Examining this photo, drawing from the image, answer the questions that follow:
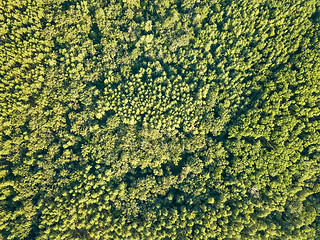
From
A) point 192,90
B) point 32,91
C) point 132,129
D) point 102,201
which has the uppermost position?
point 192,90

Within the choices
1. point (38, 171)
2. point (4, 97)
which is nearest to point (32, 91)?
point (4, 97)

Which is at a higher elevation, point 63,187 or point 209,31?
point 209,31

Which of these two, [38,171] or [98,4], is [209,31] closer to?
[98,4]

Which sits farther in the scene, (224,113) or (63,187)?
(224,113)

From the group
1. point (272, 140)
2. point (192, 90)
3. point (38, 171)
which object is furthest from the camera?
point (192, 90)

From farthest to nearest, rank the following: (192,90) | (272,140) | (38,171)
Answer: (192,90) → (272,140) → (38,171)

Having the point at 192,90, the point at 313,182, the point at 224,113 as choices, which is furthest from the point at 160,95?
the point at 313,182
